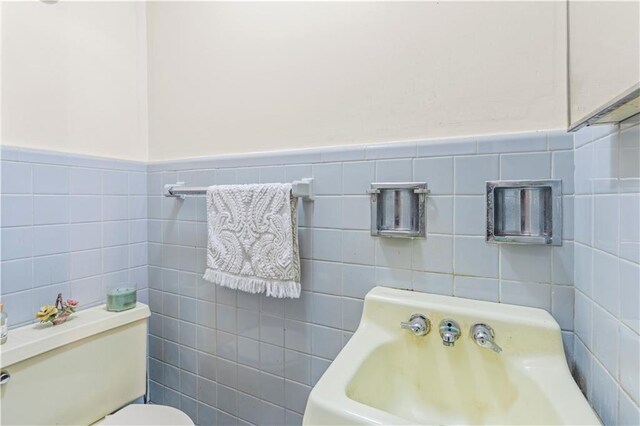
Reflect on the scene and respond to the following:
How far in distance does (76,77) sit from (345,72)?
987 millimetres

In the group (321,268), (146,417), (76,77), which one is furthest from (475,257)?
(76,77)

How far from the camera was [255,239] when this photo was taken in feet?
3.17

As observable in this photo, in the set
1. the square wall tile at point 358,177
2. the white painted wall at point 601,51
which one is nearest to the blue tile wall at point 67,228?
the square wall tile at point 358,177

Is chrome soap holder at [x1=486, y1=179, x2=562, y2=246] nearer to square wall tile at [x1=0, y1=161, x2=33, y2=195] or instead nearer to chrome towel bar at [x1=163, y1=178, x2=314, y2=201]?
chrome towel bar at [x1=163, y1=178, x2=314, y2=201]

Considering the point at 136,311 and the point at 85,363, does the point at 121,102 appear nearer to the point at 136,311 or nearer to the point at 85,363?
the point at 136,311

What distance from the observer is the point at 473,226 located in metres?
0.79

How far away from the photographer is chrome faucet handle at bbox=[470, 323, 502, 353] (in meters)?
0.68

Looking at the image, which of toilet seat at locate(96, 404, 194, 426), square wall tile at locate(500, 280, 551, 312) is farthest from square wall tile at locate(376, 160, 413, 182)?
toilet seat at locate(96, 404, 194, 426)

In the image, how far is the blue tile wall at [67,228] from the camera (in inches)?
38.2

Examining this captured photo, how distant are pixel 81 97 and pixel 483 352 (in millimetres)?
1528

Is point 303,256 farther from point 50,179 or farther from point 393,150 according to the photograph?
point 50,179

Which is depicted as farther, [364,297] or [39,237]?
[39,237]

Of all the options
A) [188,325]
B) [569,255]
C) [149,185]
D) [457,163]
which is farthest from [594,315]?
[149,185]

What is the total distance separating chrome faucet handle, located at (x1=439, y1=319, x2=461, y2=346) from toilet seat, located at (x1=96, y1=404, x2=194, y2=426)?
0.82 meters
